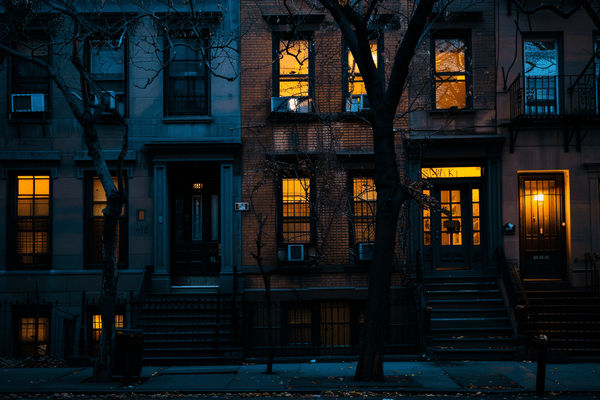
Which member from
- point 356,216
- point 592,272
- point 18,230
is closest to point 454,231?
point 356,216

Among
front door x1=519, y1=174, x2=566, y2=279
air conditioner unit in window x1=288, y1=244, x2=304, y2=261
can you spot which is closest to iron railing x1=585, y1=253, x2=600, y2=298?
front door x1=519, y1=174, x2=566, y2=279

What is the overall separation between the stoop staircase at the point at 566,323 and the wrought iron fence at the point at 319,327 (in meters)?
2.79

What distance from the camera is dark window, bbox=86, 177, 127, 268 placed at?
14.6 metres

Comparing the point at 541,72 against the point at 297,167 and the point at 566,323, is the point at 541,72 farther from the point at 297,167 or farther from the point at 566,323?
the point at 297,167

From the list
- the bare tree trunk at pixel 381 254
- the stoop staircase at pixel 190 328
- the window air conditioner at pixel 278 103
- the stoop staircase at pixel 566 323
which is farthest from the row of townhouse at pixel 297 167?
the bare tree trunk at pixel 381 254

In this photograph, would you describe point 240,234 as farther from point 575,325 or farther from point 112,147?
point 575,325

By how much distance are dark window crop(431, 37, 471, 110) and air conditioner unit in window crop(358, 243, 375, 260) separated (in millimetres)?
4205

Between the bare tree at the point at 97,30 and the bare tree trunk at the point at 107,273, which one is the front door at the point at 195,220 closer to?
the bare tree at the point at 97,30

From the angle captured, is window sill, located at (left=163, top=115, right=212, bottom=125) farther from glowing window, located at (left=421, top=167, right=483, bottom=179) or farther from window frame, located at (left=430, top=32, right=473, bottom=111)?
window frame, located at (left=430, top=32, right=473, bottom=111)

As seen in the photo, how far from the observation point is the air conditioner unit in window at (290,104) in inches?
572

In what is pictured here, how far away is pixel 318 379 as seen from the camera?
32.9ft

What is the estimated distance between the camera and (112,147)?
14633mm

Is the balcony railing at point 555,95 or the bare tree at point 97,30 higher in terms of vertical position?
the bare tree at point 97,30

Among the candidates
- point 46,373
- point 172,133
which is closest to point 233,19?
point 172,133
